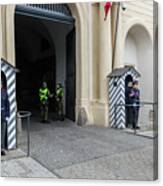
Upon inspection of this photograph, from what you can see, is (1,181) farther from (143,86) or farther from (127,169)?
(143,86)

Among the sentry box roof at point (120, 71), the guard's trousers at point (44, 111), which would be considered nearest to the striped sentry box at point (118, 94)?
the sentry box roof at point (120, 71)

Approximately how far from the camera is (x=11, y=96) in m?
2.83

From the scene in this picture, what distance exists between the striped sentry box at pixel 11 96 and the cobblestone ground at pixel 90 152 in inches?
3.5

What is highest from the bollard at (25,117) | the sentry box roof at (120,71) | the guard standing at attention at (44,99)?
the sentry box roof at (120,71)

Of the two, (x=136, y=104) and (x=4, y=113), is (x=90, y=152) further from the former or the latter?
(x=4, y=113)

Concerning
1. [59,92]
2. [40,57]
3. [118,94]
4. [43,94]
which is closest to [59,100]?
[59,92]

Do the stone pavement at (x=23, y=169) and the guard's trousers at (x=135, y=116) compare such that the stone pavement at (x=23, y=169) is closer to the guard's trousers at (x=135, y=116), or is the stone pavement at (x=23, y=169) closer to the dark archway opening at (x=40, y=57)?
the dark archway opening at (x=40, y=57)

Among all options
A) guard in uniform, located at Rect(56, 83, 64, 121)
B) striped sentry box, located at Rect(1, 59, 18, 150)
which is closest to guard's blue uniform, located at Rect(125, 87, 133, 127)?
guard in uniform, located at Rect(56, 83, 64, 121)

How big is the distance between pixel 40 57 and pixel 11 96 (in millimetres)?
597

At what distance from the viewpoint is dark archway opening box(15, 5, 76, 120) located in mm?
2969

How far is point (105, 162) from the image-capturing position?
96.3 inches

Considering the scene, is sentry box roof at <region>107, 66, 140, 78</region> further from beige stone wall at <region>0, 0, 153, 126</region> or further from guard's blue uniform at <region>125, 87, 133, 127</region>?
guard's blue uniform at <region>125, 87, 133, 127</region>

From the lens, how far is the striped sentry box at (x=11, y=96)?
279 cm

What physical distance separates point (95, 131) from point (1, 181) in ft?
3.31
